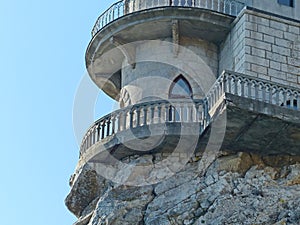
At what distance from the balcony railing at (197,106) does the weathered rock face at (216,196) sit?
983 mm

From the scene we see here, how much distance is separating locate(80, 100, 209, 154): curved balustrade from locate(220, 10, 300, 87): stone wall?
1705mm

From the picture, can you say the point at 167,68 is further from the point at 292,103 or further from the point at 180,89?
the point at 292,103

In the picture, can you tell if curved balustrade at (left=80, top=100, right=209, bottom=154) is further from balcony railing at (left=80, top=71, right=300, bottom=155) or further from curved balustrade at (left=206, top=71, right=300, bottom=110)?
curved balustrade at (left=206, top=71, right=300, bottom=110)

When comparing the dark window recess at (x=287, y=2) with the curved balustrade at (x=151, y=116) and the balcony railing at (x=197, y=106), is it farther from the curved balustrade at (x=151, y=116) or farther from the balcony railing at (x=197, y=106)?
the curved balustrade at (x=151, y=116)

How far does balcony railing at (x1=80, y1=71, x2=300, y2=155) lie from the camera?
71.0ft

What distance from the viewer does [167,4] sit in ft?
80.8

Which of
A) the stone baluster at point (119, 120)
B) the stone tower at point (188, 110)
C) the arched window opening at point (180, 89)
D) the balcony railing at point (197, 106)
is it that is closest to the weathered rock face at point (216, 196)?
the stone tower at point (188, 110)

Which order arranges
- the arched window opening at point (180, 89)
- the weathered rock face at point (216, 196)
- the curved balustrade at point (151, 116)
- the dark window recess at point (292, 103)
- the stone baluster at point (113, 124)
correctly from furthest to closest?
1. the arched window opening at point (180, 89)
2. the stone baluster at point (113, 124)
3. the curved balustrade at point (151, 116)
4. the dark window recess at point (292, 103)
5. the weathered rock face at point (216, 196)

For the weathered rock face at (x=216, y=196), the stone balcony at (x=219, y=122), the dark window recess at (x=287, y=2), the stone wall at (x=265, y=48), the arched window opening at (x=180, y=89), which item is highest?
the dark window recess at (x=287, y=2)

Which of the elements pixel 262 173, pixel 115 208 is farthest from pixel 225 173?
pixel 115 208

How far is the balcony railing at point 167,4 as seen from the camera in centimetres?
2456

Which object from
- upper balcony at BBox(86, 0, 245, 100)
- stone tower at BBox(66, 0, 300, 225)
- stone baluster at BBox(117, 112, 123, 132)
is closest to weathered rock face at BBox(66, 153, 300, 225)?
stone tower at BBox(66, 0, 300, 225)

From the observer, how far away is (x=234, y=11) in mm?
24672

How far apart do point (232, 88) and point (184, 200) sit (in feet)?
9.09
